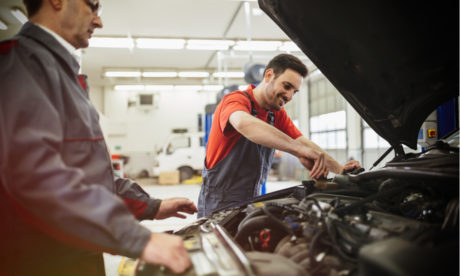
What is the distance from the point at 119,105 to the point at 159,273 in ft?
39.4

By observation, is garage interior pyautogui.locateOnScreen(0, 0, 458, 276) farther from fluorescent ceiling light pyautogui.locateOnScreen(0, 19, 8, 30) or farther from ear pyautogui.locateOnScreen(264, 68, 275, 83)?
ear pyautogui.locateOnScreen(264, 68, 275, 83)

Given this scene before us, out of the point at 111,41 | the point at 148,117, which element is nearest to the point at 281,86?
the point at 111,41

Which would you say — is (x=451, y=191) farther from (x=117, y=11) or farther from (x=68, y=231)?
(x=117, y=11)

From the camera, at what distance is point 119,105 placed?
11852 mm

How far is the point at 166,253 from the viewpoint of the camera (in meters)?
0.72

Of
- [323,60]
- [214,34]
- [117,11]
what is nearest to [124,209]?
[323,60]

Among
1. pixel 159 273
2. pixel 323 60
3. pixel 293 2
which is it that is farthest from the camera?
pixel 323 60

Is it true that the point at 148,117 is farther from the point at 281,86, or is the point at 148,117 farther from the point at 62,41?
the point at 62,41

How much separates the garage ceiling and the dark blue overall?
13.4 feet

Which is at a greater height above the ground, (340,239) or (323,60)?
(323,60)

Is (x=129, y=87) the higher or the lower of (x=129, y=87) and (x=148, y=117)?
the higher

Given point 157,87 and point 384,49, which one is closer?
point 384,49

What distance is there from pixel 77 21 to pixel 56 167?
1.58 ft

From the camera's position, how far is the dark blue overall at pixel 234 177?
1826 mm
